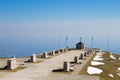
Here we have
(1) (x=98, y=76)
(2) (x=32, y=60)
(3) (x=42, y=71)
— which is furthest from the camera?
(2) (x=32, y=60)

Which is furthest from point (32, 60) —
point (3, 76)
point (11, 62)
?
point (3, 76)

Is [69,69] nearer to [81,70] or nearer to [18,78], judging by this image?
[81,70]

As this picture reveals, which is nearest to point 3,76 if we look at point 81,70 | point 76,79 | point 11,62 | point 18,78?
point 18,78

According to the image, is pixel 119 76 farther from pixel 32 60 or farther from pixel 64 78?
pixel 32 60

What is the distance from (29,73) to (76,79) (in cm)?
763

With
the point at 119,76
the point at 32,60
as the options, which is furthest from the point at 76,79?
the point at 32,60

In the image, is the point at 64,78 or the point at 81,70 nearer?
the point at 64,78

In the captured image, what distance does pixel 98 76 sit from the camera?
36.4 meters

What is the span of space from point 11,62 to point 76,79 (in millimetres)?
11888

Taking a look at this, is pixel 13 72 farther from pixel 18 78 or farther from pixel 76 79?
pixel 76 79

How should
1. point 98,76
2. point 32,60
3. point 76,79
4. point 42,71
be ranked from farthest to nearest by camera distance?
point 32,60
point 42,71
point 98,76
point 76,79

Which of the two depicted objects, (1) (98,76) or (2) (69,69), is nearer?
(1) (98,76)

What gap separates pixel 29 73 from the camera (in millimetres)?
37625

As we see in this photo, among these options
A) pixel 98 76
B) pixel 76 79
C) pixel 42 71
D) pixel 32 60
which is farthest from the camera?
pixel 32 60
